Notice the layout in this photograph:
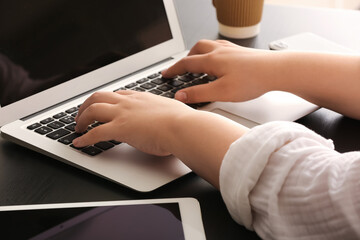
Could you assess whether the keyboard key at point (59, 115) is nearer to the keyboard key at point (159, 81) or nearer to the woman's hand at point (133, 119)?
the woman's hand at point (133, 119)

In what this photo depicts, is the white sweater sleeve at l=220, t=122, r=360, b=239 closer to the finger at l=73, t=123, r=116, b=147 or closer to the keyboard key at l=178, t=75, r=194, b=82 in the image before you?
the finger at l=73, t=123, r=116, b=147

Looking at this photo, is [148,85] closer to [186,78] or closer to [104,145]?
[186,78]

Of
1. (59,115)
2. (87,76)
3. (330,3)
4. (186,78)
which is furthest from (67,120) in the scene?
(330,3)

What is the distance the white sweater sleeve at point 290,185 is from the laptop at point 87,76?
122 mm

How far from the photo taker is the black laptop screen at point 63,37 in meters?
0.79

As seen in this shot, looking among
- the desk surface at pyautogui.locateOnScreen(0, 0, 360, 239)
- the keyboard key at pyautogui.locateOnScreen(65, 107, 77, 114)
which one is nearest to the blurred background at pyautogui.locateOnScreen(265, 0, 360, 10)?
the desk surface at pyautogui.locateOnScreen(0, 0, 360, 239)

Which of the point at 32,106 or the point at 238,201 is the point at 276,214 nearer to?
the point at 238,201

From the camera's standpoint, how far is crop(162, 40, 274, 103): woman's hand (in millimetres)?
827

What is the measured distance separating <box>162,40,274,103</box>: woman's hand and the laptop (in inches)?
0.9

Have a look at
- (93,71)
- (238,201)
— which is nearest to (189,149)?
(238,201)

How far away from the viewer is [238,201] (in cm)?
57

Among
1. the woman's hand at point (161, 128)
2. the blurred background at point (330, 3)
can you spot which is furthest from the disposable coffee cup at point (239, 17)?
the blurred background at point (330, 3)

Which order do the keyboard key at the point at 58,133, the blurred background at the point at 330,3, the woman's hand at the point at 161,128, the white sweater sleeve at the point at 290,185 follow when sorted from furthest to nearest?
1. the blurred background at the point at 330,3
2. the keyboard key at the point at 58,133
3. the woman's hand at the point at 161,128
4. the white sweater sleeve at the point at 290,185

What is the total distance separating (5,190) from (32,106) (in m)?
0.19
